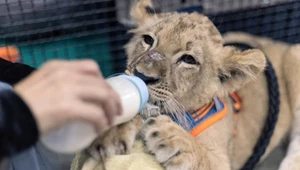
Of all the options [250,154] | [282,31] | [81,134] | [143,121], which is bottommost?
[250,154]

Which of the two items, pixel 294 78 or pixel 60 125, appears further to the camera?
pixel 294 78

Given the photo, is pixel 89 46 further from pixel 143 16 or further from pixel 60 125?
pixel 60 125

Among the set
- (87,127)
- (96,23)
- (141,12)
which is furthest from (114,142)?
(96,23)

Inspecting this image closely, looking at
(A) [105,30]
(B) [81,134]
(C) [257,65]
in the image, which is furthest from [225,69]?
(A) [105,30]

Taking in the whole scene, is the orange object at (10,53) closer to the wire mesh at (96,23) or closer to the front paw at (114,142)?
the wire mesh at (96,23)

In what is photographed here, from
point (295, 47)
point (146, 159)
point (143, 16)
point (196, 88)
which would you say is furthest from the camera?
point (295, 47)

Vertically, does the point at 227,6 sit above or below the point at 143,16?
below

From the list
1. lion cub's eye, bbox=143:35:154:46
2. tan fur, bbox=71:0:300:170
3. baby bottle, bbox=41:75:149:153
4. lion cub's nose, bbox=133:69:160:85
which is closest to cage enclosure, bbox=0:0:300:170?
tan fur, bbox=71:0:300:170

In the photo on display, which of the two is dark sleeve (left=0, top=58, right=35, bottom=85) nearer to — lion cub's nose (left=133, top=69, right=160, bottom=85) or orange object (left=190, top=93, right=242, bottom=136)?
lion cub's nose (left=133, top=69, right=160, bottom=85)

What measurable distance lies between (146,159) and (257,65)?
0.35 metres

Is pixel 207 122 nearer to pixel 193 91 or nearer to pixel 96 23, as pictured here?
pixel 193 91

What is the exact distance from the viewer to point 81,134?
0.66 meters

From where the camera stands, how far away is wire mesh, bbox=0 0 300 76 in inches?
68.5

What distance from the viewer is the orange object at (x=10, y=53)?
1641mm
